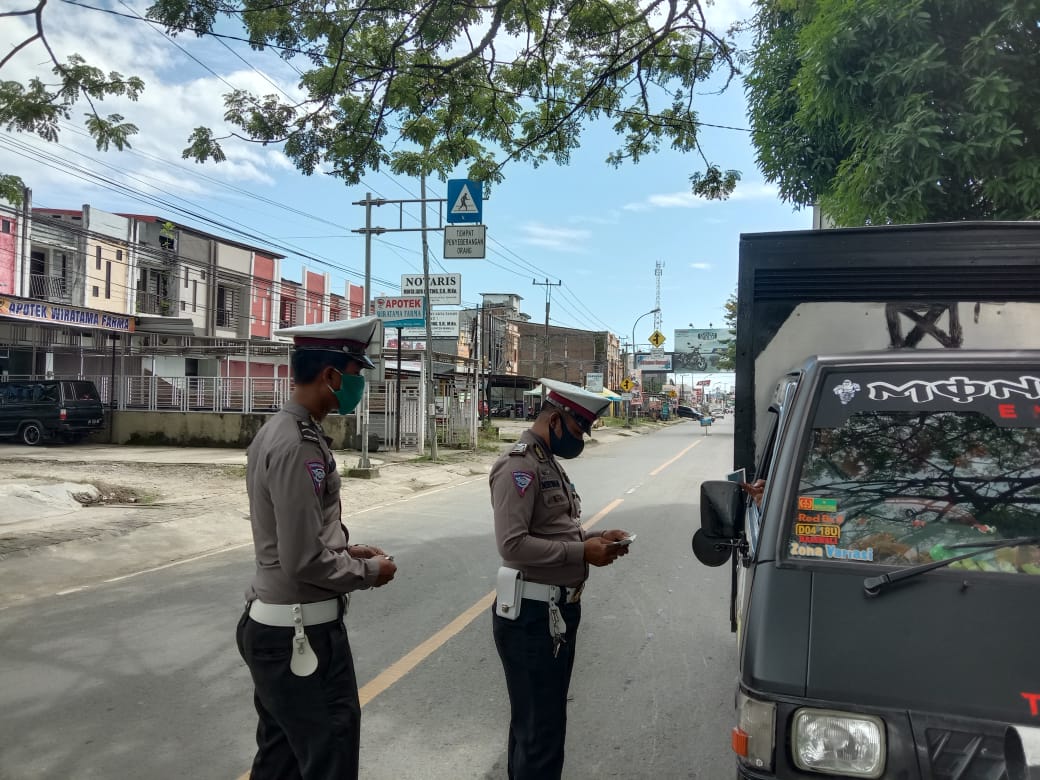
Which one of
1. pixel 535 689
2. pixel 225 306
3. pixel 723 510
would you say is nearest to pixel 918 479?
pixel 723 510

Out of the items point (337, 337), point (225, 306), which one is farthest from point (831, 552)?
point (225, 306)

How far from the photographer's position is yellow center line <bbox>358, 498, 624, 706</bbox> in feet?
15.0

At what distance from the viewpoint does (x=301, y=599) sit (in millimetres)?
2398

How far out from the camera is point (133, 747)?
12.5ft

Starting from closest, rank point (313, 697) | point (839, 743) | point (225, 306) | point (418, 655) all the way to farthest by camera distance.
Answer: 1. point (839, 743)
2. point (313, 697)
3. point (418, 655)
4. point (225, 306)

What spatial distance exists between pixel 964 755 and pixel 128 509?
11250 millimetres

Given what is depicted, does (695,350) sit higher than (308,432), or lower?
higher

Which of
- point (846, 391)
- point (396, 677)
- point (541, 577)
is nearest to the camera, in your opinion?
point (846, 391)

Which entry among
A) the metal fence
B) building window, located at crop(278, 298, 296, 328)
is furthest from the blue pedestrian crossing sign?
building window, located at crop(278, 298, 296, 328)

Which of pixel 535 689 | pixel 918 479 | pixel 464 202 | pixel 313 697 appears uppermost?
pixel 464 202

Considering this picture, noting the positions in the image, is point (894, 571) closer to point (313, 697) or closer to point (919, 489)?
point (919, 489)

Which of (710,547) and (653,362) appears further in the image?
(653,362)

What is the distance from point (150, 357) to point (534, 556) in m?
25.8

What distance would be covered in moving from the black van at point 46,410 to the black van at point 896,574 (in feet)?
74.9
